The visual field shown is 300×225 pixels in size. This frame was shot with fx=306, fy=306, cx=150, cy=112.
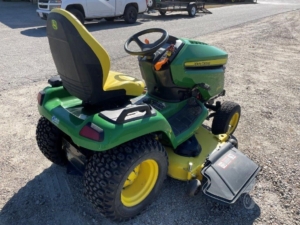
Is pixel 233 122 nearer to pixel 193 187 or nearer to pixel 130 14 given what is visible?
pixel 193 187

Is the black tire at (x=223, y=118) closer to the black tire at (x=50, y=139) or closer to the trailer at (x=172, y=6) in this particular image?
the black tire at (x=50, y=139)

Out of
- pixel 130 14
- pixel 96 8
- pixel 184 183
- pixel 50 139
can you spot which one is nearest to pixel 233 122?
pixel 184 183

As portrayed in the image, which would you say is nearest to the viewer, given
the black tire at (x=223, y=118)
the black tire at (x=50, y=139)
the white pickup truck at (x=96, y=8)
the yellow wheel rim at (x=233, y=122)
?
the black tire at (x=50, y=139)

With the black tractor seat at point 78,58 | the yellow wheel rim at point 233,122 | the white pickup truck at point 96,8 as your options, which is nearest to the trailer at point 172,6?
the white pickup truck at point 96,8

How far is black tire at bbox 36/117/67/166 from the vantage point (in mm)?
2641

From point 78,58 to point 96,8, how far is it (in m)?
8.76

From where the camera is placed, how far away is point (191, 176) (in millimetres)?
2504

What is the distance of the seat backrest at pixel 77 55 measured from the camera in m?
1.91

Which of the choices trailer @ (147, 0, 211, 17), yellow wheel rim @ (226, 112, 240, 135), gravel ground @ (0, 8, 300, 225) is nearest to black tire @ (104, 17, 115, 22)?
trailer @ (147, 0, 211, 17)

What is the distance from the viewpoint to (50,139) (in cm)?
265

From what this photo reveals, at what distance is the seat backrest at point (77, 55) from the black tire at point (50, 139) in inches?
24.3

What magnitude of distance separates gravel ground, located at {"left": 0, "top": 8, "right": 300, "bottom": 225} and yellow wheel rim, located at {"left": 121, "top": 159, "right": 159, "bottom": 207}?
17cm

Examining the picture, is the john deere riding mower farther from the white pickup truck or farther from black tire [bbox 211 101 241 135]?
the white pickup truck

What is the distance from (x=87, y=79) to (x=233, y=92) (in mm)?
3356
